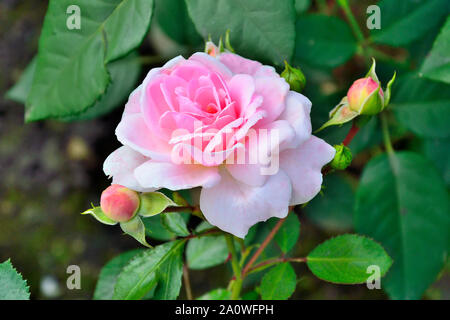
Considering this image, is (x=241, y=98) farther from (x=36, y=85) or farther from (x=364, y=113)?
(x=36, y=85)

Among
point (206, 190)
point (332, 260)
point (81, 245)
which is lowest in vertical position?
point (81, 245)

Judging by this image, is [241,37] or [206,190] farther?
[241,37]

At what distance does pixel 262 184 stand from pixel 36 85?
46 centimetres

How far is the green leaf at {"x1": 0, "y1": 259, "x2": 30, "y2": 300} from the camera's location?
0.60 meters

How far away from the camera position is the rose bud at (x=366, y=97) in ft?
1.84

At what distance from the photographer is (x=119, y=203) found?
51cm

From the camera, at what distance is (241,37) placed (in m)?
0.67

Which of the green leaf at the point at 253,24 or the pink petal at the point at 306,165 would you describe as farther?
the green leaf at the point at 253,24

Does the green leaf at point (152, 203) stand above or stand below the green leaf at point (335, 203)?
above

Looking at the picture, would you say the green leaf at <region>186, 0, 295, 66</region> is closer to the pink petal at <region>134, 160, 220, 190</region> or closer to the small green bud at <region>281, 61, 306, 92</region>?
the small green bud at <region>281, 61, 306, 92</region>

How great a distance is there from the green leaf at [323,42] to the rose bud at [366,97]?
0.36 m

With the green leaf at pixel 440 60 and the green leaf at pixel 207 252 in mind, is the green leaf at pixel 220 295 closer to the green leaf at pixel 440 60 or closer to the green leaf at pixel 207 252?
the green leaf at pixel 207 252

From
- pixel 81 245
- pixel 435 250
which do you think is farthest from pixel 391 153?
pixel 81 245

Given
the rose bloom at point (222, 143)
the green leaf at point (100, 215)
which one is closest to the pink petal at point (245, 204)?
the rose bloom at point (222, 143)
